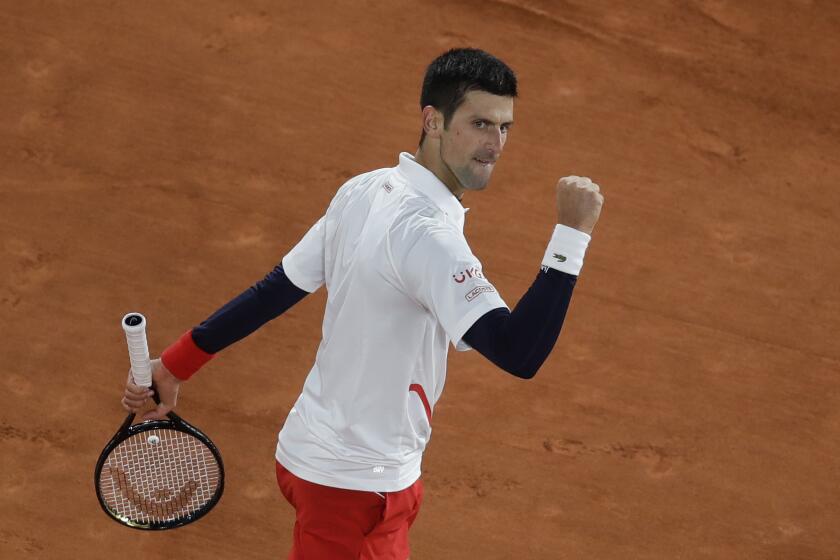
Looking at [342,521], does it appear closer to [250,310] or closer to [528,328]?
[250,310]

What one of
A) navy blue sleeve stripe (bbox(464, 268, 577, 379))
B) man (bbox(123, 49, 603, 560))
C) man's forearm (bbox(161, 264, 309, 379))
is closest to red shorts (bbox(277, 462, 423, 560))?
man (bbox(123, 49, 603, 560))

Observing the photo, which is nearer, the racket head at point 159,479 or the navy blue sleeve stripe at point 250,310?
the navy blue sleeve stripe at point 250,310

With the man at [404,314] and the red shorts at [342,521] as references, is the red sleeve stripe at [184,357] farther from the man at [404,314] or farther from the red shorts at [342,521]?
the red shorts at [342,521]

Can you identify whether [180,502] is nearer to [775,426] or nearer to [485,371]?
[485,371]

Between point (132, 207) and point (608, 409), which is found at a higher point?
point (132, 207)

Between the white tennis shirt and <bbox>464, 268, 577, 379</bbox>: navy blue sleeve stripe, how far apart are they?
0.14 ft

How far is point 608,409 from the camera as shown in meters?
5.89

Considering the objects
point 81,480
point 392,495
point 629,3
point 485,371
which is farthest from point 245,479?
point 629,3

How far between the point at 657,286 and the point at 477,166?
303cm

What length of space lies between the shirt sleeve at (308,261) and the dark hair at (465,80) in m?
0.60

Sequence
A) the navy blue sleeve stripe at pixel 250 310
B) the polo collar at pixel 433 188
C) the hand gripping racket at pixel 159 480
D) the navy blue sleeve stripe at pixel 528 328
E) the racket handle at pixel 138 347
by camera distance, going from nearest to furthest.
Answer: the navy blue sleeve stripe at pixel 528 328 < the polo collar at pixel 433 188 < the racket handle at pixel 138 347 < the navy blue sleeve stripe at pixel 250 310 < the hand gripping racket at pixel 159 480

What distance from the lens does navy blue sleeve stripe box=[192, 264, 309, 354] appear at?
3.94 m

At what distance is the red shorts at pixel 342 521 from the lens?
3.57m

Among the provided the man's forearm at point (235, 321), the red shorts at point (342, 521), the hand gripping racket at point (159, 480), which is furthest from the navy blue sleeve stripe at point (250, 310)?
the red shorts at point (342, 521)
